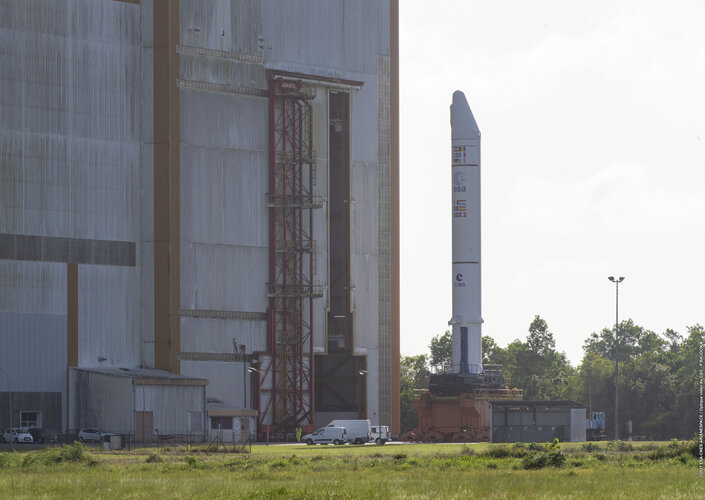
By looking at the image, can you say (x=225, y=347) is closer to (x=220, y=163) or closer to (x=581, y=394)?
(x=220, y=163)

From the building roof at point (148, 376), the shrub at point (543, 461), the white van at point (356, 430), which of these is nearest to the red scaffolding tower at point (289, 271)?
the building roof at point (148, 376)

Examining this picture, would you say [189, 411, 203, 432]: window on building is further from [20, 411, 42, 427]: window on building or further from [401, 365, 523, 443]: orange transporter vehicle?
[401, 365, 523, 443]: orange transporter vehicle

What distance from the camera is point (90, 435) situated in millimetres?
100062

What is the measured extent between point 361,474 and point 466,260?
61.9 metres

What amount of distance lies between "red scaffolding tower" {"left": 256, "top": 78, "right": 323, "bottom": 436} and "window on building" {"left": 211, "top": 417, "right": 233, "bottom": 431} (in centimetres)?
562

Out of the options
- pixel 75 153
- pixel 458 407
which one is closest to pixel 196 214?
pixel 75 153

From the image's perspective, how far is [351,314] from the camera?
118 m

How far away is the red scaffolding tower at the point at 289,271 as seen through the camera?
113375 millimetres

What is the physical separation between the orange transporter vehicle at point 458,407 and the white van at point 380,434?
236 inches

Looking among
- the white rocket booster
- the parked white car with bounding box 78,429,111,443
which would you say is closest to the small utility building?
the white rocket booster

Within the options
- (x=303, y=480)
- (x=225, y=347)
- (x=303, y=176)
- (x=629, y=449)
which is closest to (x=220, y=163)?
(x=303, y=176)

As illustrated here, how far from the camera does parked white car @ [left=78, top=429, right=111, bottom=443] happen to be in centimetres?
9981

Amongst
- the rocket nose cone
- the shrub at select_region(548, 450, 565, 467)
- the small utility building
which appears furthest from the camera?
the rocket nose cone

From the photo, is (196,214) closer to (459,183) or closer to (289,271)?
(289,271)
